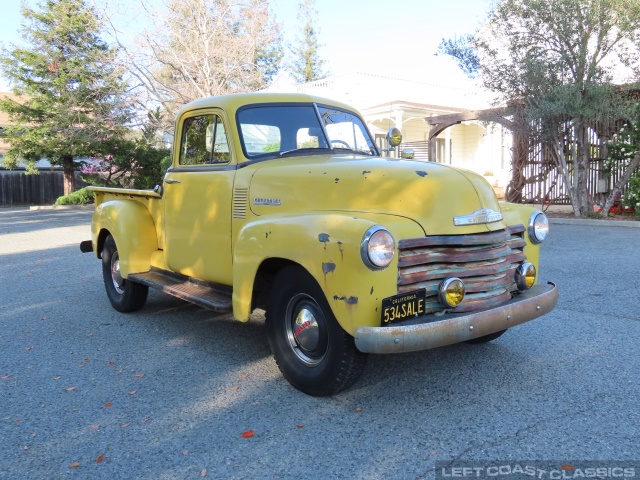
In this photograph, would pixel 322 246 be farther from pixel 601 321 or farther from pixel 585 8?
pixel 585 8

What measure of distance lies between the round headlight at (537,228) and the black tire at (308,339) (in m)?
1.70

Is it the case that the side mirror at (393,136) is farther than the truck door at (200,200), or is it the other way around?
the side mirror at (393,136)

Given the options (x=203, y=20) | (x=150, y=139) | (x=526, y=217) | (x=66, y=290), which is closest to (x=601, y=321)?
(x=526, y=217)

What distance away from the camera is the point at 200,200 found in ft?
15.4

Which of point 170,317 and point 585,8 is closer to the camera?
point 170,317

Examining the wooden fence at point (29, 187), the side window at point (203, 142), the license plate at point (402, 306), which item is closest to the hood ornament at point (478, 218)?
the license plate at point (402, 306)

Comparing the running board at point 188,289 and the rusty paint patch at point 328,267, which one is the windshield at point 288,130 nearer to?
the running board at point 188,289

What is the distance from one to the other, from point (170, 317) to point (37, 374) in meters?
1.67

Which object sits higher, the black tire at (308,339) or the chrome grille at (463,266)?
the chrome grille at (463,266)

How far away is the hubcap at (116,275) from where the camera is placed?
5.90 metres

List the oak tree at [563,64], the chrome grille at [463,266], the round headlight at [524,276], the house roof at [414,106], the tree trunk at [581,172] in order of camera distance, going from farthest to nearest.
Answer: the house roof at [414,106]
the tree trunk at [581,172]
the oak tree at [563,64]
the round headlight at [524,276]
the chrome grille at [463,266]

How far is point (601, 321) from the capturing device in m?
5.17

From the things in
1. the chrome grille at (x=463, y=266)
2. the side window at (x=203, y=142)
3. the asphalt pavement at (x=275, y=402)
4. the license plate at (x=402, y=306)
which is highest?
the side window at (x=203, y=142)

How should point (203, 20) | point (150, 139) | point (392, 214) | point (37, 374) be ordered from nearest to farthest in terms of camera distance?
point (392, 214) → point (37, 374) → point (203, 20) → point (150, 139)
